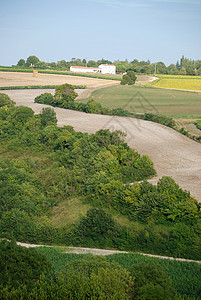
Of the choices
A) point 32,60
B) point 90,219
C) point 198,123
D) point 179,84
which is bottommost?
point 90,219

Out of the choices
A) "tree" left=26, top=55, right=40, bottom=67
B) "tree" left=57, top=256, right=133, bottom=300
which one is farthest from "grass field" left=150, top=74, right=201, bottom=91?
"tree" left=57, top=256, right=133, bottom=300

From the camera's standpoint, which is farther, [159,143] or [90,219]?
[159,143]

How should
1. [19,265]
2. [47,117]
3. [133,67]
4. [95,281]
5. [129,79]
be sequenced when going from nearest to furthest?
1. [95,281]
2. [19,265]
3. [47,117]
4. [129,79]
5. [133,67]

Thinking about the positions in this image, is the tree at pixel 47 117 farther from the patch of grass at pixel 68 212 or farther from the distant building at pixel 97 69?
the distant building at pixel 97 69

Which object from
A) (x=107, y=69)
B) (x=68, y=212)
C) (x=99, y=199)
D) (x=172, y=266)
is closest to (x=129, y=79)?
(x=107, y=69)

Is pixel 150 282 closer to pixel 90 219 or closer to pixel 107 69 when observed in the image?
pixel 90 219

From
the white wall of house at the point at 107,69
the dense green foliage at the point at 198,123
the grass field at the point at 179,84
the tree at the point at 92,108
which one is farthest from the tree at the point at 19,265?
the white wall of house at the point at 107,69

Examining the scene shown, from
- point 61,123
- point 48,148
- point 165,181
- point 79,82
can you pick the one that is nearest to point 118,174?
point 165,181
